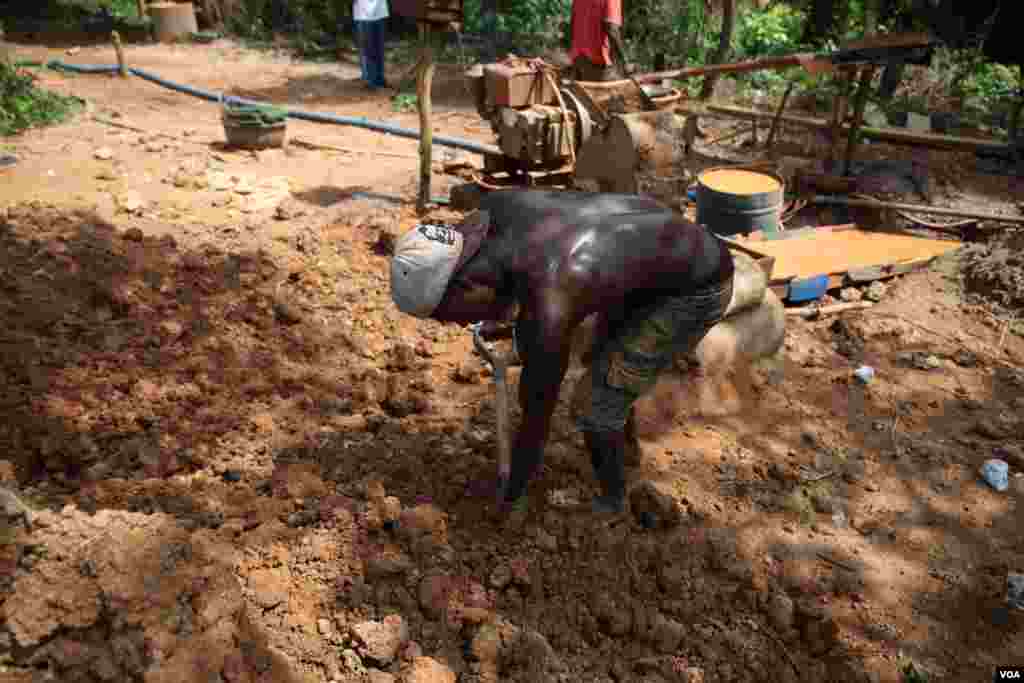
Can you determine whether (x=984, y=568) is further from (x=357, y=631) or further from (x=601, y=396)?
(x=357, y=631)

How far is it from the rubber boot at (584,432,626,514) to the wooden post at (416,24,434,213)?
3.72m

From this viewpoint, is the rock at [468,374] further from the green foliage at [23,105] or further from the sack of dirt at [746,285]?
the green foliage at [23,105]

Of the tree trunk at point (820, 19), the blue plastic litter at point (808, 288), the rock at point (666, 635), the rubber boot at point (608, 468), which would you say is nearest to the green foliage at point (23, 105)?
the rubber boot at point (608, 468)

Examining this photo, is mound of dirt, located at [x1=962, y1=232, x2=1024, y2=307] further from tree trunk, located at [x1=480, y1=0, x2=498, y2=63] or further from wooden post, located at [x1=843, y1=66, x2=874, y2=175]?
tree trunk, located at [x1=480, y1=0, x2=498, y2=63]

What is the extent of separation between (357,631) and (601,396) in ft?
3.98

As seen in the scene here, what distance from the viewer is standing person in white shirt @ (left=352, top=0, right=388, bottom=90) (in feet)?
33.1

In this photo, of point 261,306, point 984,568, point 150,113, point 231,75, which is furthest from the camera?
point 231,75

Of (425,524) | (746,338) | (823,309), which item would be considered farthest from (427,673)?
(823,309)

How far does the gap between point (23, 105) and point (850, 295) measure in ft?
27.1

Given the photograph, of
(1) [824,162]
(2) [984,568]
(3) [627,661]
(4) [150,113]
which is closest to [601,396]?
(3) [627,661]

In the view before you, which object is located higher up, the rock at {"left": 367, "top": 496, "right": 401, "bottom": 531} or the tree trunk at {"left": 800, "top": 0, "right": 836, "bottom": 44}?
the tree trunk at {"left": 800, "top": 0, "right": 836, "bottom": 44}

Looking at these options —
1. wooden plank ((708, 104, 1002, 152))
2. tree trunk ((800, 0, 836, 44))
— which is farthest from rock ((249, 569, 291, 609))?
tree trunk ((800, 0, 836, 44))

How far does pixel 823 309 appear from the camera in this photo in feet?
16.3

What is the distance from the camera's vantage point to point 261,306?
4.60 meters
